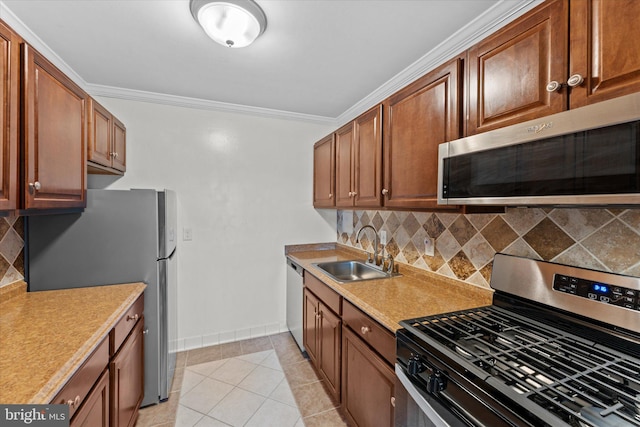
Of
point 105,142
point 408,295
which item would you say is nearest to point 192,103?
point 105,142

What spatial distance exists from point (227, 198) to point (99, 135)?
3.71 ft

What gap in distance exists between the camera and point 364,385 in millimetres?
1483

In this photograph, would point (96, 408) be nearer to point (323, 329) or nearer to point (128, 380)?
point (128, 380)

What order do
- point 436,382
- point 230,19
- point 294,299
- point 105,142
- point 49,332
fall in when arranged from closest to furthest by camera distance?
1. point 436,382
2. point 49,332
3. point 230,19
4. point 105,142
5. point 294,299

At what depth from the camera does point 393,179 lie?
1.73 metres

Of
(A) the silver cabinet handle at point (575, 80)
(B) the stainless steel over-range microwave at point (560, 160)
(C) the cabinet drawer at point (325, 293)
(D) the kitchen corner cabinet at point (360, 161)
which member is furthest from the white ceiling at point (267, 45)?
(C) the cabinet drawer at point (325, 293)

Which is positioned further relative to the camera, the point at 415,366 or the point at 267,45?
the point at 267,45

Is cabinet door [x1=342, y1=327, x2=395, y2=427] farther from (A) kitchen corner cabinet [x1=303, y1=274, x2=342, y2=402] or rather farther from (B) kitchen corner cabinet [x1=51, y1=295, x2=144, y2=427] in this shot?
(B) kitchen corner cabinet [x1=51, y1=295, x2=144, y2=427]

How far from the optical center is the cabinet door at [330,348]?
1.79m

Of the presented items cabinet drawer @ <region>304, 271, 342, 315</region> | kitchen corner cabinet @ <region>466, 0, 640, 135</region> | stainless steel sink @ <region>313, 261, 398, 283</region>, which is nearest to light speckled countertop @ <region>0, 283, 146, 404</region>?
cabinet drawer @ <region>304, 271, 342, 315</region>

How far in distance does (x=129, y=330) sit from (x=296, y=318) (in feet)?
4.67

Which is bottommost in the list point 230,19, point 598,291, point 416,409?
point 416,409

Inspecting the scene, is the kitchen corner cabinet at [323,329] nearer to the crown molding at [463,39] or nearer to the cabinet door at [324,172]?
the cabinet door at [324,172]

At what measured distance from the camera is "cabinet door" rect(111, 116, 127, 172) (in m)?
2.17
